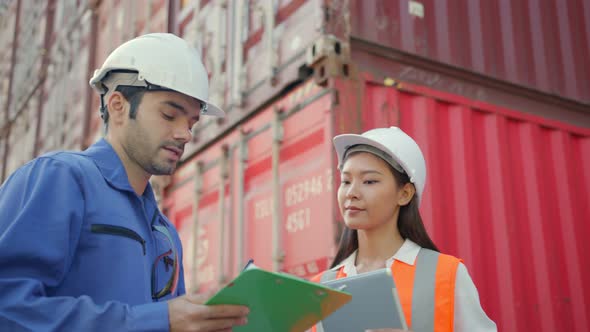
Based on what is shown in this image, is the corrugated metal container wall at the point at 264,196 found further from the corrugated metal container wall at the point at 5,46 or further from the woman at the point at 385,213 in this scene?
the corrugated metal container wall at the point at 5,46

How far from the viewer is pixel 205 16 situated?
527 cm

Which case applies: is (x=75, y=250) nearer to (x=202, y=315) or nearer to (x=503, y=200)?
(x=202, y=315)

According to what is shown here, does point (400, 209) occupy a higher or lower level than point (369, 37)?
lower

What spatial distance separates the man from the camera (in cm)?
134

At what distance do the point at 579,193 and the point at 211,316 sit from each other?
3.84m

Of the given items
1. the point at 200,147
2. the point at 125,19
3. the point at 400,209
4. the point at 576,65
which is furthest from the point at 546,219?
the point at 125,19

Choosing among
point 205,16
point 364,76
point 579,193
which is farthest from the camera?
point 205,16

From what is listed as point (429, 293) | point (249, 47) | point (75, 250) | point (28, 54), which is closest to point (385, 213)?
point (429, 293)

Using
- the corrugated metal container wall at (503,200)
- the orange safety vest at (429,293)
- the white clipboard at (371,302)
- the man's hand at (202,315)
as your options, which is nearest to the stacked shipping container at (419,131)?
the corrugated metal container wall at (503,200)

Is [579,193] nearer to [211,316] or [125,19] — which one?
[211,316]

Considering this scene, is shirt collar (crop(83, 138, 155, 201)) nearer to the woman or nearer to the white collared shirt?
the woman

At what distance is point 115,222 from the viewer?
155cm

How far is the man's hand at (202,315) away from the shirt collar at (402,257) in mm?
825

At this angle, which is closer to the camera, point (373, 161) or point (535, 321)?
point (373, 161)
